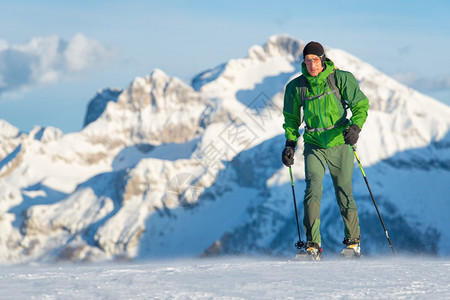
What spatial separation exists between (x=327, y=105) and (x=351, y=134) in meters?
0.72

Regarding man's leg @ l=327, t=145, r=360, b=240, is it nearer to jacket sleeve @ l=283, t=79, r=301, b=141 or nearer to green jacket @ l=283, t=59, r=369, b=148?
green jacket @ l=283, t=59, r=369, b=148

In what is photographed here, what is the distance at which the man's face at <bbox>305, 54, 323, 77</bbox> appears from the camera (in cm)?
1352

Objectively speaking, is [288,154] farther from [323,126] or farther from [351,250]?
[351,250]

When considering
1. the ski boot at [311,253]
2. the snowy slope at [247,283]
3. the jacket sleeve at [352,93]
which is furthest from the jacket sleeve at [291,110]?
the snowy slope at [247,283]

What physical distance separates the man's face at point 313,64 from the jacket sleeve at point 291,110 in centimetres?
51

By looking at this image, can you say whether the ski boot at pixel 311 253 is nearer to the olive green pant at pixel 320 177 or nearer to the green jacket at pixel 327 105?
the olive green pant at pixel 320 177

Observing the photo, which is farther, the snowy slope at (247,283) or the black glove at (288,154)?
the black glove at (288,154)

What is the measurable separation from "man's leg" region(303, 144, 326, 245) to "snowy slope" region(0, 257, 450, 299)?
2.66 m

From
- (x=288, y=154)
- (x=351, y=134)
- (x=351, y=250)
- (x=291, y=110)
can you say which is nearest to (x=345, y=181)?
(x=351, y=134)

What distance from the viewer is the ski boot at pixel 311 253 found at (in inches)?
550

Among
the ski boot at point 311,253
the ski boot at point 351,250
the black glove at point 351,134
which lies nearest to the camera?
the black glove at point 351,134

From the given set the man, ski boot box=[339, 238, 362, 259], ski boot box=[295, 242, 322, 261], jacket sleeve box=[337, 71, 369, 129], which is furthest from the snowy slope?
jacket sleeve box=[337, 71, 369, 129]

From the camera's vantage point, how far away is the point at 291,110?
14148 millimetres

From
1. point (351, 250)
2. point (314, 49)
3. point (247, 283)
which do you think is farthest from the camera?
Answer: point (351, 250)
